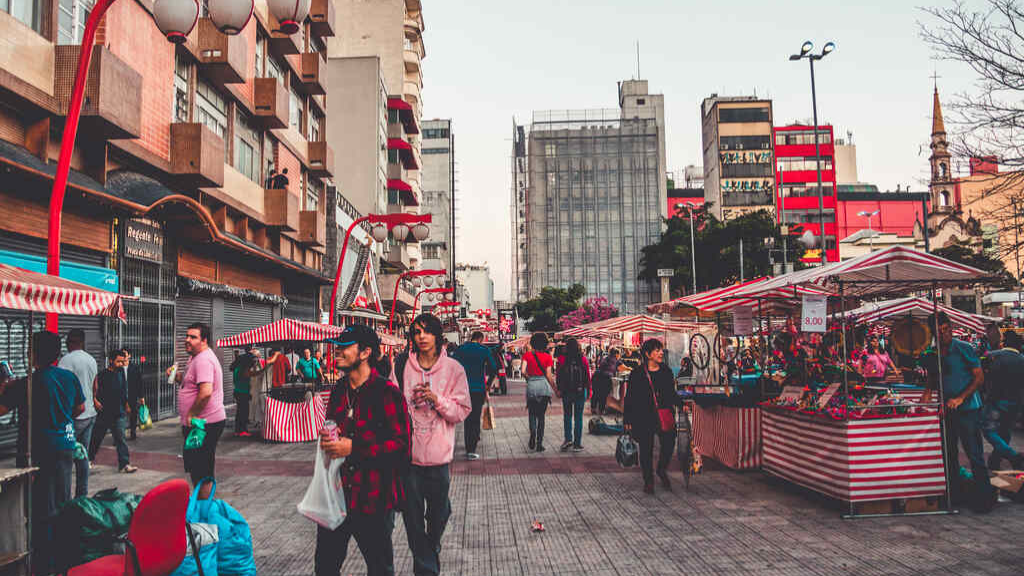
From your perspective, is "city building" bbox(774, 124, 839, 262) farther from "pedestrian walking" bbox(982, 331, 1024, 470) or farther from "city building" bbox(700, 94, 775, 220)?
"pedestrian walking" bbox(982, 331, 1024, 470)

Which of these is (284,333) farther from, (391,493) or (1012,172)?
(1012,172)

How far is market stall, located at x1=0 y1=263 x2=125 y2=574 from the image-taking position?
452 cm

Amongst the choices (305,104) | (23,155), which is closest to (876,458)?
(23,155)

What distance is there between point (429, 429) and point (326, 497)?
94 cm

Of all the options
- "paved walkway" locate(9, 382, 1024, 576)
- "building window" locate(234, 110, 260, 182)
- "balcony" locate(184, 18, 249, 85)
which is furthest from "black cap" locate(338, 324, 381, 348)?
"building window" locate(234, 110, 260, 182)

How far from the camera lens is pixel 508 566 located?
5430mm

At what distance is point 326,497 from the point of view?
3.91 m

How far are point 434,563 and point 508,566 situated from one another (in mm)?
1002

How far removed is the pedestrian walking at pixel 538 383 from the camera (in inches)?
440

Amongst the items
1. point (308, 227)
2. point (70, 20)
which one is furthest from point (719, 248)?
point (70, 20)

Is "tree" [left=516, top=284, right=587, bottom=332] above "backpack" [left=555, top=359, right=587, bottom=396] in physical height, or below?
above

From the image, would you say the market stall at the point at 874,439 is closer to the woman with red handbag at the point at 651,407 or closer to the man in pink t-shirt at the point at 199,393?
the woman with red handbag at the point at 651,407

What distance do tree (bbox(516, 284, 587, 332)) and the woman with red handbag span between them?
218 ft

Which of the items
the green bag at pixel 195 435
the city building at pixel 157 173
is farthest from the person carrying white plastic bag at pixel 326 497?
the city building at pixel 157 173
